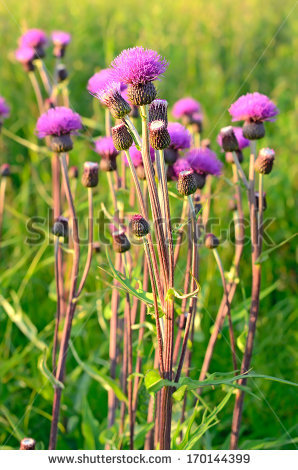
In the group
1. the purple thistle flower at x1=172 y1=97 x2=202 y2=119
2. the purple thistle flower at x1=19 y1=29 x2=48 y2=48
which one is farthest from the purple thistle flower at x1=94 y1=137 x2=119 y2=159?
the purple thistle flower at x1=19 y1=29 x2=48 y2=48

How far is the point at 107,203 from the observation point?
3246mm

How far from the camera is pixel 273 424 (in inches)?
86.6

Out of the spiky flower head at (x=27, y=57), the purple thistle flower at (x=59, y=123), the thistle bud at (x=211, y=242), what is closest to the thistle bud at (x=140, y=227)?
the thistle bud at (x=211, y=242)

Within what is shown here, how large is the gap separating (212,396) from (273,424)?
0.29 meters

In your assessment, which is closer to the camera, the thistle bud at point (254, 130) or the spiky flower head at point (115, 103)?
the spiky flower head at point (115, 103)

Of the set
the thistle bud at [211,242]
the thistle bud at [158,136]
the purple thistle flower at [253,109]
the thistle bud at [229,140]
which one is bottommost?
the thistle bud at [211,242]

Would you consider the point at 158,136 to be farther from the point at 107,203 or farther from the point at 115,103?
the point at 107,203

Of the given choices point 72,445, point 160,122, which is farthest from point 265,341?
point 160,122

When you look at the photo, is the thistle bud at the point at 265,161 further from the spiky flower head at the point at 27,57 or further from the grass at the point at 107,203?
the spiky flower head at the point at 27,57

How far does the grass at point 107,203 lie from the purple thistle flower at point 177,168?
1.51ft

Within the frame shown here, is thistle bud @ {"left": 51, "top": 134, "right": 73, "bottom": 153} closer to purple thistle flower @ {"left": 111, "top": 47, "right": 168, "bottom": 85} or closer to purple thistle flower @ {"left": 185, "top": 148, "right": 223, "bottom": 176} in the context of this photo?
purple thistle flower @ {"left": 185, "top": 148, "right": 223, "bottom": 176}

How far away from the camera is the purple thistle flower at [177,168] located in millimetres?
1639
